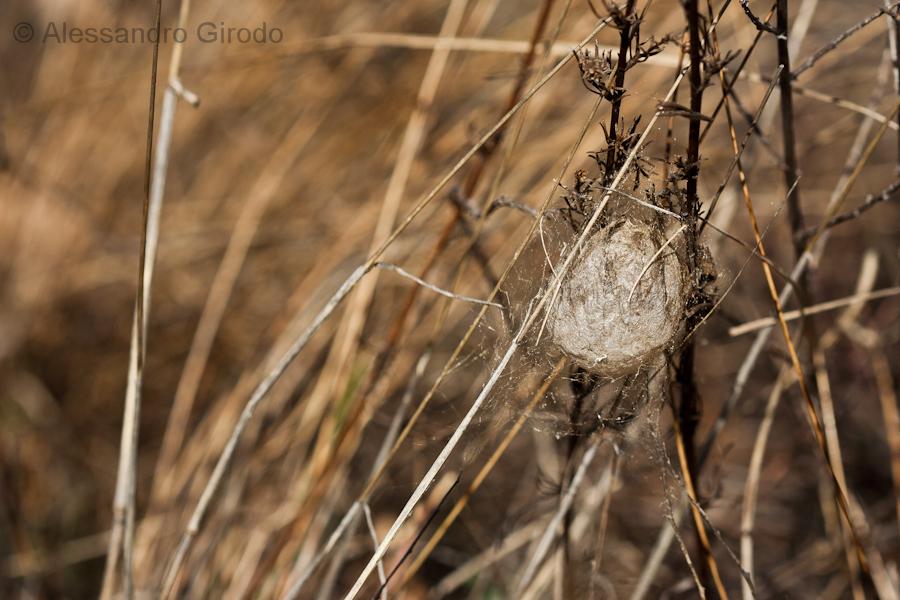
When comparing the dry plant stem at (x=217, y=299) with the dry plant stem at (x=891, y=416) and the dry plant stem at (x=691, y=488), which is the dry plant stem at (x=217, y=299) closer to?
the dry plant stem at (x=691, y=488)

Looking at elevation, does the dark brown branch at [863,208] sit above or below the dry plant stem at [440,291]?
above

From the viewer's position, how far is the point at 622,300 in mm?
824

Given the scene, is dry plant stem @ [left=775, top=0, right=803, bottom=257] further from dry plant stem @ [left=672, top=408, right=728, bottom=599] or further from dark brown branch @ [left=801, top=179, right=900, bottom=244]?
dry plant stem @ [left=672, top=408, right=728, bottom=599]

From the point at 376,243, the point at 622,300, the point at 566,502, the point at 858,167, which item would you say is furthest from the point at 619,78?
the point at 376,243

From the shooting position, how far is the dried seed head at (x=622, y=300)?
0.82m

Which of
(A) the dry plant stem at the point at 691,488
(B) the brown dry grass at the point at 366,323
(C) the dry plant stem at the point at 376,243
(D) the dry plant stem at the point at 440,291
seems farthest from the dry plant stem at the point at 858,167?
(C) the dry plant stem at the point at 376,243

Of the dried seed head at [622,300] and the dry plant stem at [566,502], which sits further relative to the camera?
the dry plant stem at [566,502]

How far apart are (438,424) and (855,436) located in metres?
1.12

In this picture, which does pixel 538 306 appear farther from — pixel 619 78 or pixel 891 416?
Result: pixel 891 416

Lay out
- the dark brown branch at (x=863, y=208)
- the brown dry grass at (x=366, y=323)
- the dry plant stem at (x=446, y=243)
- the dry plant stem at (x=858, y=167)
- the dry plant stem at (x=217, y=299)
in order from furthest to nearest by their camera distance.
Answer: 1. the dry plant stem at (x=217, y=299)
2. the brown dry grass at (x=366, y=323)
3. the dry plant stem at (x=446, y=243)
4. the dark brown branch at (x=863, y=208)
5. the dry plant stem at (x=858, y=167)

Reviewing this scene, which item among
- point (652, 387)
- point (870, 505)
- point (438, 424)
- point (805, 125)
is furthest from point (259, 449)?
point (805, 125)

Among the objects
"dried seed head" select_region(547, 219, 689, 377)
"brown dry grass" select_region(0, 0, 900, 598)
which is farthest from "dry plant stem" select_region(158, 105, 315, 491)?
"dried seed head" select_region(547, 219, 689, 377)

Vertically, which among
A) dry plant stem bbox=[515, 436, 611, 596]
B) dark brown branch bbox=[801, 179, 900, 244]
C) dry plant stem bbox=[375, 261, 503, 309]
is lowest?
dry plant stem bbox=[515, 436, 611, 596]

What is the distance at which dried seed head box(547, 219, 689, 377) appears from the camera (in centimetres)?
82
